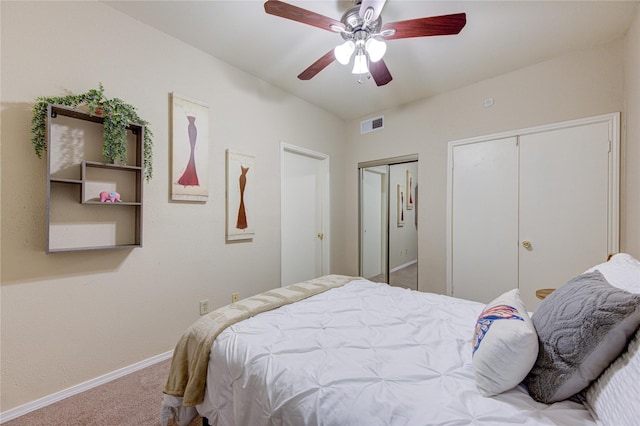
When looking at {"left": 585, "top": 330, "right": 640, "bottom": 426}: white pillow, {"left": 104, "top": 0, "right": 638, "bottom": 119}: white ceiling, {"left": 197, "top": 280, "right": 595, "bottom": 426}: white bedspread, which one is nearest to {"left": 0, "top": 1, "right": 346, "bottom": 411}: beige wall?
{"left": 104, "top": 0, "right": 638, "bottom": 119}: white ceiling

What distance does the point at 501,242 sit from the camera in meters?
2.73

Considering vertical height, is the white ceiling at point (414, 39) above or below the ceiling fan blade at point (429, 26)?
above

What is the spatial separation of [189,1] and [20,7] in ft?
3.13

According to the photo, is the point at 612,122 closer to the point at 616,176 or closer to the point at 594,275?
the point at 616,176

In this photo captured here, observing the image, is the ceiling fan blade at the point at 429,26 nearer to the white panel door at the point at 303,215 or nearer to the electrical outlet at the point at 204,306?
the white panel door at the point at 303,215

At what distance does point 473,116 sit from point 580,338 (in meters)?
2.75

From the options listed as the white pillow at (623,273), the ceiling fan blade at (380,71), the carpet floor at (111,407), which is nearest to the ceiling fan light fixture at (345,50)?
the ceiling fan blade at (380,71)

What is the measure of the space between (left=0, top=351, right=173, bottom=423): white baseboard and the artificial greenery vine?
1.52 metres

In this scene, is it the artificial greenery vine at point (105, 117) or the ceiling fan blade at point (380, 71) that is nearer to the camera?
the artificial greenery vine at point (105, 117)

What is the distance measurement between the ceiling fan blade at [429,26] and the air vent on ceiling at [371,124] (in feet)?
6.57

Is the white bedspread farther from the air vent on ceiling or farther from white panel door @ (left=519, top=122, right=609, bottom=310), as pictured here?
the air vent on ceiling

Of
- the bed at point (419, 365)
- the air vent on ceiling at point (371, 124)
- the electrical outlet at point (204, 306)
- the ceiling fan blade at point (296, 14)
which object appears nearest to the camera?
the bed at point (419, 365)

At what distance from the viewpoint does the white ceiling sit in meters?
1.86

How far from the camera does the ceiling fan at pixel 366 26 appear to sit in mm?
1489
